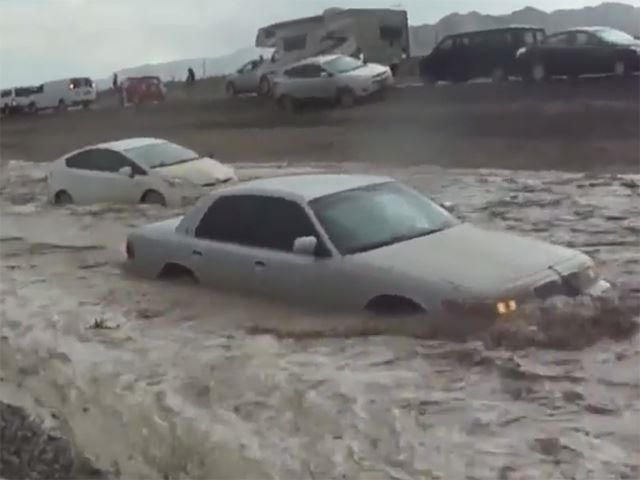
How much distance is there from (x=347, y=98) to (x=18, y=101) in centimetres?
2355

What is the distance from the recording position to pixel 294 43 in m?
44.8

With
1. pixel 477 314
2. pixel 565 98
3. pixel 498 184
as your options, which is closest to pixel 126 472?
pixel 477 314

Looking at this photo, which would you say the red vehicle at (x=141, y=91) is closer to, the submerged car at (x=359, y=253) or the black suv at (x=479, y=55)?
the black suv at (x=479, y=55)

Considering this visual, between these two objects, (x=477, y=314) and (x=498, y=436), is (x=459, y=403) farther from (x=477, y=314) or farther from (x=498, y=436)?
(x=477, y=314)

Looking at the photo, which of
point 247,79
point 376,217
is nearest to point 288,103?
point 247,79

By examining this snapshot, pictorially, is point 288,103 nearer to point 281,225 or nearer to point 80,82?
point 80,82

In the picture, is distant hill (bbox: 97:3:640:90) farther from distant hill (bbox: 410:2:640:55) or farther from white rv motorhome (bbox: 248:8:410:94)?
white rv motorhome (bbox: 248:8:410:94)

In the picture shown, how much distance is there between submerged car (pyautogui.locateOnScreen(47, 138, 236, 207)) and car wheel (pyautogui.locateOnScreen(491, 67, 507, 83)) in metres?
15.0

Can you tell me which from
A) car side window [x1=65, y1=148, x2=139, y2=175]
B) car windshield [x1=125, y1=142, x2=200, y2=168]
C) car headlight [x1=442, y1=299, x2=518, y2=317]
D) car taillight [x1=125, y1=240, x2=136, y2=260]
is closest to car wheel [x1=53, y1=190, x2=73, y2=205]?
car side window [x1=65, y1=148, x2=139, y2=175]

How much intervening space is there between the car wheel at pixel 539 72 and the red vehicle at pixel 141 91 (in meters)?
20.3

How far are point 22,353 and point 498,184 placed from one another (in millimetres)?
10635

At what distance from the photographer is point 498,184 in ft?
62.6

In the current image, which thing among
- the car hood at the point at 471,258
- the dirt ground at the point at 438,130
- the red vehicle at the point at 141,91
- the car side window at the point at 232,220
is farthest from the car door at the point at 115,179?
the red vehicle at the point at 141,91

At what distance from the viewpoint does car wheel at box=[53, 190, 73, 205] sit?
787 inches
